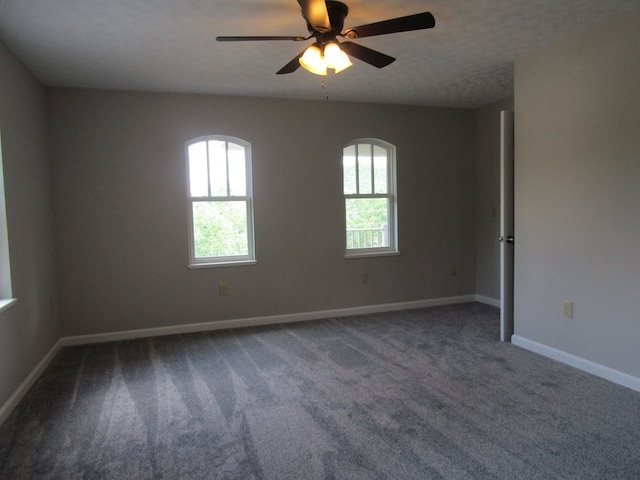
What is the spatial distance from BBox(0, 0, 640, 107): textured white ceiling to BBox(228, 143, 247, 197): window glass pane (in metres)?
0.60

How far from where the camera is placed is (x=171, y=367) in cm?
345

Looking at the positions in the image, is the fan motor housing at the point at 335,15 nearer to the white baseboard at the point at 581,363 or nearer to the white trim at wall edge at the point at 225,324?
the white baseboard at the point at 581,363

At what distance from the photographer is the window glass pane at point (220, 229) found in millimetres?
4566

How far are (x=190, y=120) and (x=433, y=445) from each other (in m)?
3.73

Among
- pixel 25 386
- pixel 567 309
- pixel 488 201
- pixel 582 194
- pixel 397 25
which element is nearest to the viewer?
pixel 397 25

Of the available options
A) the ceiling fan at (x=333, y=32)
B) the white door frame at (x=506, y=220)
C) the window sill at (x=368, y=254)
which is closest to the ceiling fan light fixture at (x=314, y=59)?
the ceiling fan at (x=333, y=32)

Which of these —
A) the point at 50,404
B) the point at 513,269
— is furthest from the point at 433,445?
the point at 50,404

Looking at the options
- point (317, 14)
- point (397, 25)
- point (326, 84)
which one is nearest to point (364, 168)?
point (326, 84)

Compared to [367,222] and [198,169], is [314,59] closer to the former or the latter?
[198,169]

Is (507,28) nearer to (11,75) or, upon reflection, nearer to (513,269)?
(513,269)

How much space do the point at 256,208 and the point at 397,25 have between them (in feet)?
9.08

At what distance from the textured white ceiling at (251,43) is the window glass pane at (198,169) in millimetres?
592

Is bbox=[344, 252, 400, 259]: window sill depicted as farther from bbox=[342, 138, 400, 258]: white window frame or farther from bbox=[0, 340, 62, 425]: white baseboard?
bbox=[0, 340, 62, 425]: white baseboard

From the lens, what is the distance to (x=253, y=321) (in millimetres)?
4648
